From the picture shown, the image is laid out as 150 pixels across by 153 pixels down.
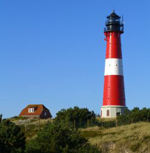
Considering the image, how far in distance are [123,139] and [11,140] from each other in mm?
14888

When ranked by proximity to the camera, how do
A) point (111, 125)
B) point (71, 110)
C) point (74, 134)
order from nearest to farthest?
point (74, 134), point (111, 125), point (71, 110)

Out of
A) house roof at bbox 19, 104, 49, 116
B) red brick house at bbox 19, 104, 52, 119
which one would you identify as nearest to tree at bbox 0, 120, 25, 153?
red brick house at bbox 19, 104, 52, 119

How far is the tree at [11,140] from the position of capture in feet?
99.6

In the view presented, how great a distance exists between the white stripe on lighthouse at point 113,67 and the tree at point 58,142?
3204 cm

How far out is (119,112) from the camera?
211 feet

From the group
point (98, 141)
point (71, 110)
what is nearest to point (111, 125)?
point (71, 110)

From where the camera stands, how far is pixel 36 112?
274 feet

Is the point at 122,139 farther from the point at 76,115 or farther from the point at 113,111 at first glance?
the point at 113,111

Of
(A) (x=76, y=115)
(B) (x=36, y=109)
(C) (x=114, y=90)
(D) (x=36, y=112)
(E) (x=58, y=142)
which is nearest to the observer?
(E) (x=58, y=142)

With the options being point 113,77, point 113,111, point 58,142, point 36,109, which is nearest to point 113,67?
point 113,77

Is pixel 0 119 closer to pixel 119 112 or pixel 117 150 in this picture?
pixel 117 150

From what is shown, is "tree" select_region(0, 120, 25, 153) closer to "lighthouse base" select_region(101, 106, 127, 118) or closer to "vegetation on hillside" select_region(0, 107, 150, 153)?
"vegetation on hillside" select_region(0, 107, 150, 153)

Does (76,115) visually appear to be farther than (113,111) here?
No

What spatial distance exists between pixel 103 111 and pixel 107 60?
27.2ft
